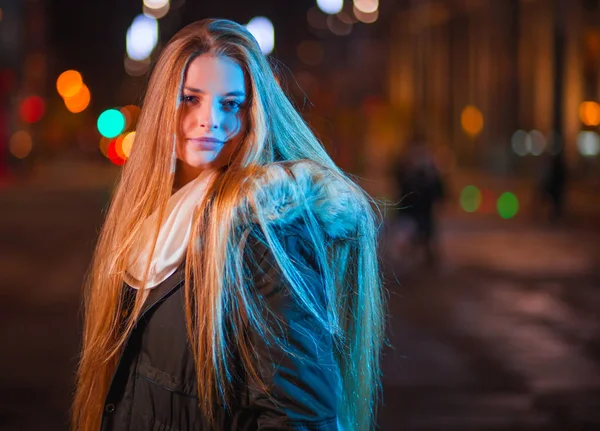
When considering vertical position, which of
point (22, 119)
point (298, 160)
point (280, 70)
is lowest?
point (22, 119)

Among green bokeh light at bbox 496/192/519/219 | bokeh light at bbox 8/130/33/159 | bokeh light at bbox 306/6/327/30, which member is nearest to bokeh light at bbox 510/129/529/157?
bokeh light at bbox 306/6/327/30

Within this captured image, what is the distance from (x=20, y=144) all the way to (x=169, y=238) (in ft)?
180

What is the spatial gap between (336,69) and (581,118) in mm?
25834

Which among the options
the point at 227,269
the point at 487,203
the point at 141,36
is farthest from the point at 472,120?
the point at 227,269

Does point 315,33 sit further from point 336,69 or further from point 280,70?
point 280,70

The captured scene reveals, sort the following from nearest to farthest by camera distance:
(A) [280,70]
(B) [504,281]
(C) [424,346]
Answer: (A) [280,70], (C) [424,346], (B) [504,281]

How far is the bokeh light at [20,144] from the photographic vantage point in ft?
173

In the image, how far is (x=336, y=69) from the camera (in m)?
67.9

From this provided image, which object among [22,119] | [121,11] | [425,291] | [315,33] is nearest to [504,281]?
[425,291]

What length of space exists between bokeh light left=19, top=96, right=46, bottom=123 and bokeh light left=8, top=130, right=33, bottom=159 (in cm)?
112

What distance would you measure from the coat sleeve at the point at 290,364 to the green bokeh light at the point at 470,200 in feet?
101

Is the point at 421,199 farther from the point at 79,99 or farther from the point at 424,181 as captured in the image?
the point at 79,99

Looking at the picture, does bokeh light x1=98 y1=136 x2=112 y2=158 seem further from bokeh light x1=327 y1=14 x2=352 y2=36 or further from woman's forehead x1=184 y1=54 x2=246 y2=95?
woman's forehead x1=184 y1=54 x2=246 y2=95

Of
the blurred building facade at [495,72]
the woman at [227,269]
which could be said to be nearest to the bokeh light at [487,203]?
the blurred building facade at [495,72]
